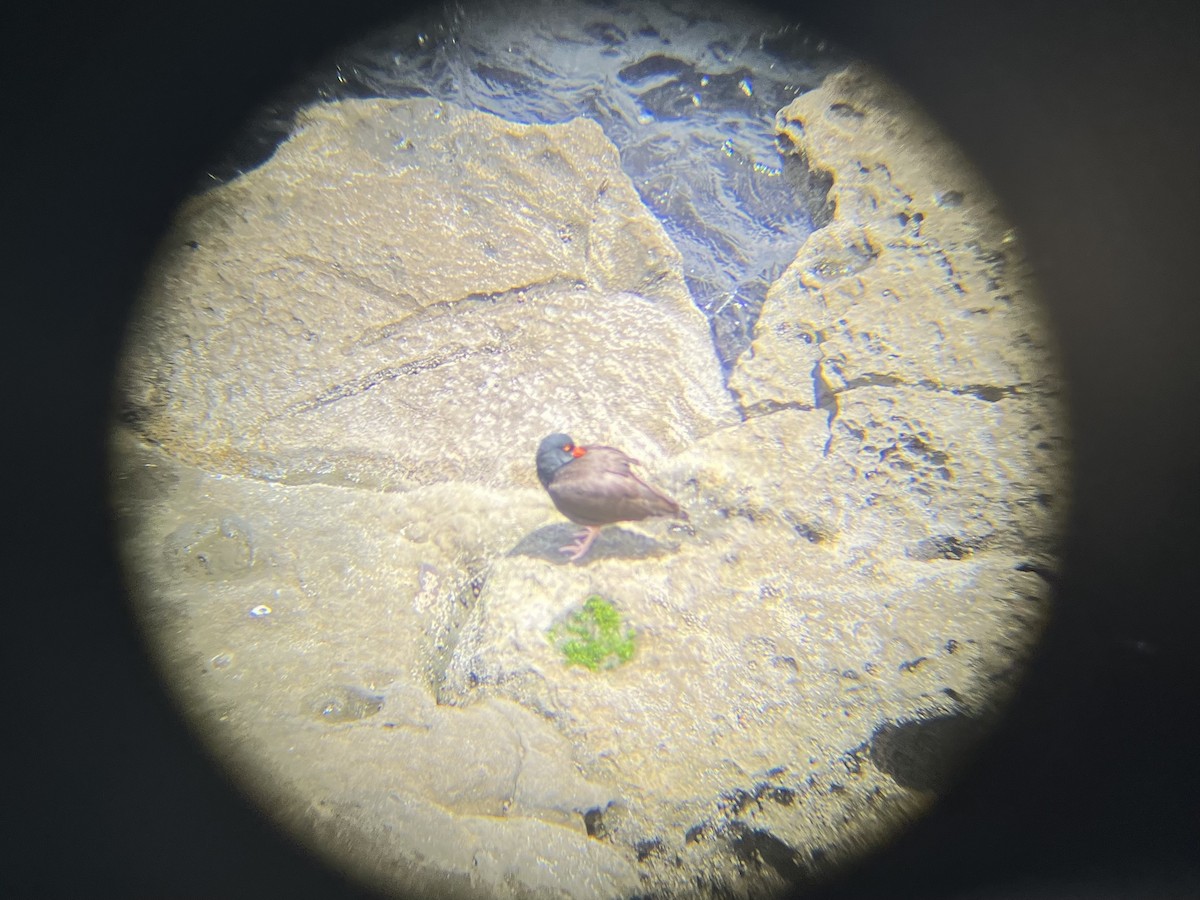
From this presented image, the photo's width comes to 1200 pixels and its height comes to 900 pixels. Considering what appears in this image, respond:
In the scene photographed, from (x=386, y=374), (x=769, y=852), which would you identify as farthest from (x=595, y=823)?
(x=386, y=374)

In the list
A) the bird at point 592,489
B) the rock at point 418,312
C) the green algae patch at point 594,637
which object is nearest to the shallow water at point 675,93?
→ the rock at point 418,312

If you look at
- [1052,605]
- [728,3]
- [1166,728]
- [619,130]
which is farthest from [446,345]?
[1166,728]

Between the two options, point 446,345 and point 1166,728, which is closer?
point 1166,728

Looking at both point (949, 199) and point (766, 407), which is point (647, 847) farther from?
point (949, 199)

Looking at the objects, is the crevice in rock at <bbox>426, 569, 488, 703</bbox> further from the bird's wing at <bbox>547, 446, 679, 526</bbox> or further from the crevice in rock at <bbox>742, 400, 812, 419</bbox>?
the crevice in rock at <bbox>742, 400, 812, 419</bbox>

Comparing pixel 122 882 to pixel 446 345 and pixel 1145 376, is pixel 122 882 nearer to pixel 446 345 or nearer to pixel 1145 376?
pixel 446 345
